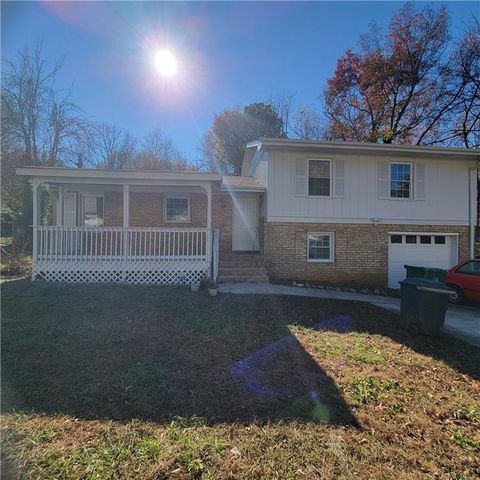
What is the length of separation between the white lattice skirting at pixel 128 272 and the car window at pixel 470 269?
7.75 meters

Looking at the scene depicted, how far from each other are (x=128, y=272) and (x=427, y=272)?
9.73m

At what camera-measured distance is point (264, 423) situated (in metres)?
3.24

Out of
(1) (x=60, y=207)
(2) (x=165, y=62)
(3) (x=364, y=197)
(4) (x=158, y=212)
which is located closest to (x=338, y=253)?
(3) (x=364, y=197)

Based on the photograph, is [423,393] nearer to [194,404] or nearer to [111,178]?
[194,404]

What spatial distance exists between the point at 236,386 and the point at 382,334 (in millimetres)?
3617

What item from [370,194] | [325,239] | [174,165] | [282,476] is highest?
[174,165]

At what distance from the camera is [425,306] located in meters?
6.27

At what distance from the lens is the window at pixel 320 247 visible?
1206 cm

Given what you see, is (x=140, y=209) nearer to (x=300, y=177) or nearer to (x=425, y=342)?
(x=300, y=177)

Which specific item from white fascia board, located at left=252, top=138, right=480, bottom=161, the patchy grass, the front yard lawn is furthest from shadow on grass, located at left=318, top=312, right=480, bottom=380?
white fascia board, located at left=252, top=138, right=480, bottom=161

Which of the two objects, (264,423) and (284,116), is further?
(284,116)

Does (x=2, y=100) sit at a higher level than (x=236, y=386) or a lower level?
higher

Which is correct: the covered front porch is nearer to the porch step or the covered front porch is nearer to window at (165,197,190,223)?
the porch step

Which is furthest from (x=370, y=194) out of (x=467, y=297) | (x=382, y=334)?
(x=382, y=334)
